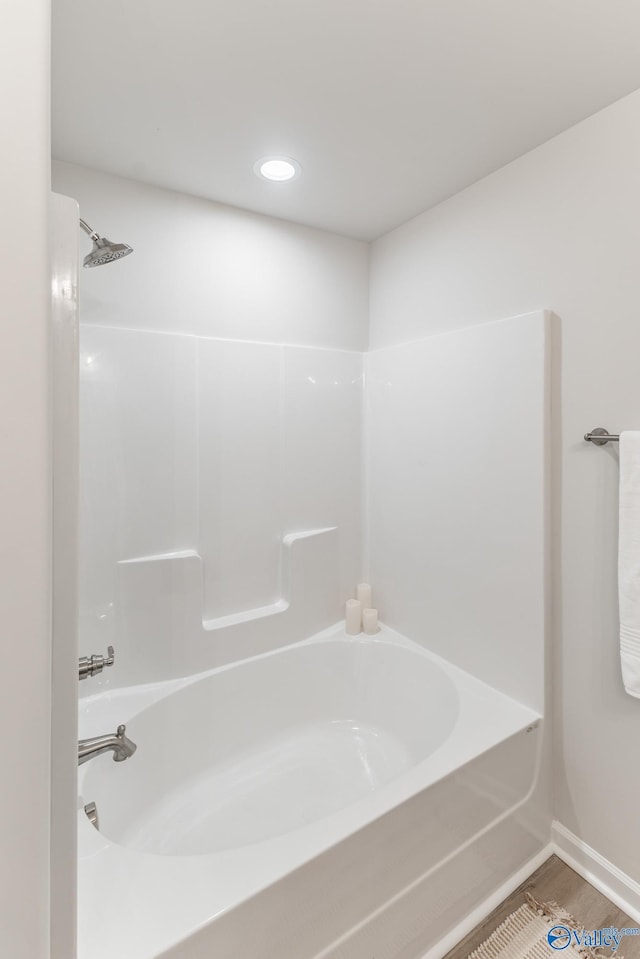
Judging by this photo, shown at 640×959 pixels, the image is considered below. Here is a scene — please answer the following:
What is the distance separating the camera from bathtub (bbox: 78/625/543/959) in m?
1.02

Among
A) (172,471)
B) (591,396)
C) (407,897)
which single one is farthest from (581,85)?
(407,897)

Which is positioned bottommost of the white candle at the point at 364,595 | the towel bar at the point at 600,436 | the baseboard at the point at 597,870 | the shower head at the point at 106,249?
the baseboard at the point at 597,870

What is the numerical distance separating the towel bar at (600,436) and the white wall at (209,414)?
1153 mm

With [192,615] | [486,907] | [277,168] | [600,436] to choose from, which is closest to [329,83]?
[277,168]

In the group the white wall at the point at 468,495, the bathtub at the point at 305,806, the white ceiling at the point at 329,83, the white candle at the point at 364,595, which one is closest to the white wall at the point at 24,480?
the bathtub at the point at 305,806

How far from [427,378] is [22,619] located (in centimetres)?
181

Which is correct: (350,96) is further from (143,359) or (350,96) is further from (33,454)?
(33,454)

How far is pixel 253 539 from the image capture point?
2.08m

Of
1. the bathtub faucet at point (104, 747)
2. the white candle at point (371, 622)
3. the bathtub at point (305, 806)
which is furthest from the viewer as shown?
the white candle at point (371, 622)

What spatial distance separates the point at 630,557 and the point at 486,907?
1226 mm

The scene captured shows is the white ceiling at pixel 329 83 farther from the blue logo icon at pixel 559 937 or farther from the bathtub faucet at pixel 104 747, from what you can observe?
the blue logo icon at pixel 559 937

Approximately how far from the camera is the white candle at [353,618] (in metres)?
2.25

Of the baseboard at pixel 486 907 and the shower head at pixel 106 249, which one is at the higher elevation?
the shower head at pixel 106 249

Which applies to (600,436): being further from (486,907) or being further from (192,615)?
(192,615)
